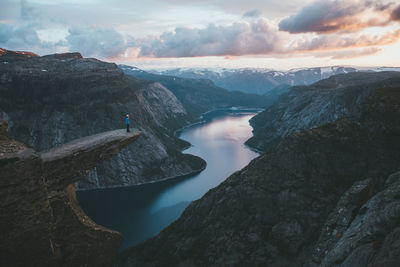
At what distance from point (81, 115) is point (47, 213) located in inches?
4890

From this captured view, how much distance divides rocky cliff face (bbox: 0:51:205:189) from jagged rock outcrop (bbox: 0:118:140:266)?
324 ft

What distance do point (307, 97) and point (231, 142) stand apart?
59.9m

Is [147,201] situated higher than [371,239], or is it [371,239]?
[371,239]

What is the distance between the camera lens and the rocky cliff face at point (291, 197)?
33500 mm

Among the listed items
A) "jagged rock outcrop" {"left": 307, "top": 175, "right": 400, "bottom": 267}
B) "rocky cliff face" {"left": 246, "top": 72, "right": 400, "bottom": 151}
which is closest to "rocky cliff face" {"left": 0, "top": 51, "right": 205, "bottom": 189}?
"rocky cliff face" {"left": 246, "top": 72, "right": 400, "bottom": 151}

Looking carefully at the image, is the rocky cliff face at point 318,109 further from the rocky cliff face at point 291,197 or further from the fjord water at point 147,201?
the rocky cliff face at point 291,197

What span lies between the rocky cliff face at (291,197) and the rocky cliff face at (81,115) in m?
71.8

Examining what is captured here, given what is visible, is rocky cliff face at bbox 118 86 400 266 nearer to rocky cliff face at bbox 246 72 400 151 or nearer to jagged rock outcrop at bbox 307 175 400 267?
jagged rock outcrop at bbox 307 175 400 267

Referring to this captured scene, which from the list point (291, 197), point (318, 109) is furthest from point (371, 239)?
point (318, 109)

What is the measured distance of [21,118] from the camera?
392 feet

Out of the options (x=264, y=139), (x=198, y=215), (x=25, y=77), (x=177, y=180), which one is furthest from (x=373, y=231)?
(x=264, y=139)

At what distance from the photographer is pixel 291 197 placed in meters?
38.4

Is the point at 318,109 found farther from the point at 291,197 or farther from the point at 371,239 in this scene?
the point at 371,239

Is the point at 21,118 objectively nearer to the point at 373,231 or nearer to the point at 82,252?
the point at 82,252
